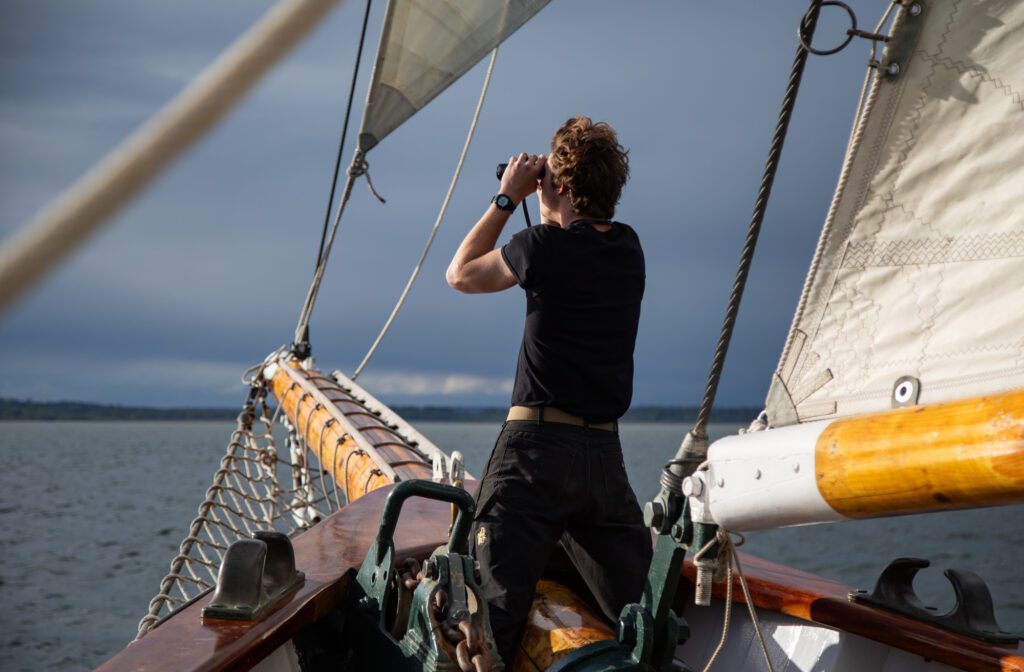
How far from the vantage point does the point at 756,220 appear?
2.38 metres

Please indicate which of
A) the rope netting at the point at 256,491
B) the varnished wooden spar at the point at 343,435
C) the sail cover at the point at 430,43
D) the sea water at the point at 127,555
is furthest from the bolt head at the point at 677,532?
the sea water at the point at 127,555

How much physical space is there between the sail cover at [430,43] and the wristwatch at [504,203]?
9.00ft

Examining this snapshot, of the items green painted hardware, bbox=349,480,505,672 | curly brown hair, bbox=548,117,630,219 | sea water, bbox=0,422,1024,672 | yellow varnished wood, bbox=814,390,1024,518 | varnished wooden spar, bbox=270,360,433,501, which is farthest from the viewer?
sea water, bbox=0,422,1024,672

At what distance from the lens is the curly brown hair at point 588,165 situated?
241cm

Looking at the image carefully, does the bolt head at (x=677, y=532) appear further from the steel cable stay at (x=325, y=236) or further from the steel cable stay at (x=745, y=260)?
the steel cable stay at (x=325, y=236)

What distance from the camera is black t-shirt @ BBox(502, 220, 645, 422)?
2.31 m

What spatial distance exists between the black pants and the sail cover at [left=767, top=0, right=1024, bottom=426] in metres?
0.48

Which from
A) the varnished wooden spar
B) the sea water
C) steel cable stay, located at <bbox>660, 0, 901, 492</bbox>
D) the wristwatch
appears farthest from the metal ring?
the sea water

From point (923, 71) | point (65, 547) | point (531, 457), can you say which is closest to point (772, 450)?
point (531, 457)

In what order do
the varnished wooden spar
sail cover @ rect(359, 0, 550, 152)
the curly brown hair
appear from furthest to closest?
sail cover @ rect(359, 0, 550, 152) → the varnished wooden spar → the curly brown hair

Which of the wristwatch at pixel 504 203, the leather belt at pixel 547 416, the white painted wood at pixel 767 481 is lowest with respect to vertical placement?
the white painted wood at pixel 767 481

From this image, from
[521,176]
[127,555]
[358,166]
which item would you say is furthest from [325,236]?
[127,555]

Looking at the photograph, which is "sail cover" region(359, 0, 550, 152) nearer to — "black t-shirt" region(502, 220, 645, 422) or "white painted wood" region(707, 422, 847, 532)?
"black t-shirt" region(502, 220, 645, 422)

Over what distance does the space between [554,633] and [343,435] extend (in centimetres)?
254
